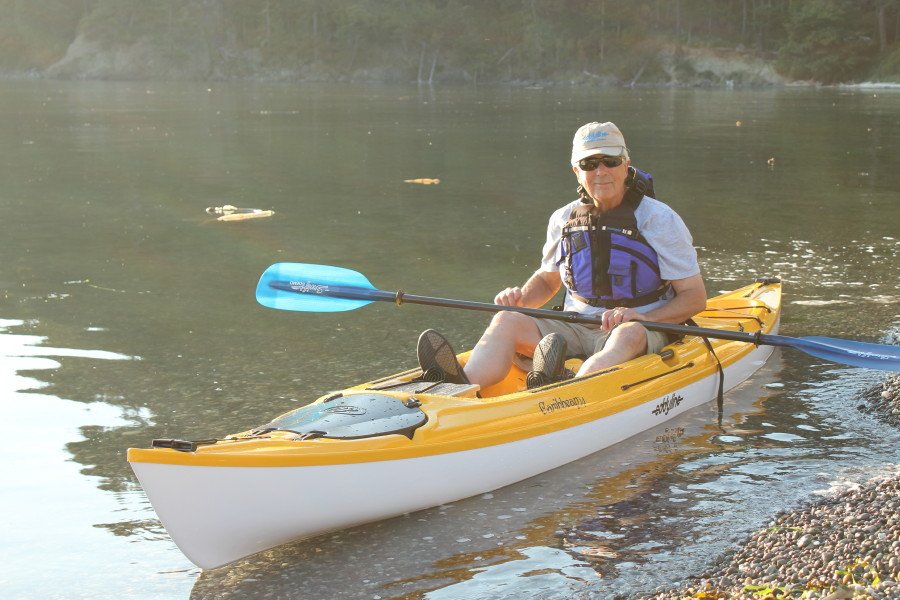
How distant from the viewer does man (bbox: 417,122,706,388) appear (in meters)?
5.55

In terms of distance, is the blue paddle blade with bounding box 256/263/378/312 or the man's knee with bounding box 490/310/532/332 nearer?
the man's knee with bounding box 490/310/532/332

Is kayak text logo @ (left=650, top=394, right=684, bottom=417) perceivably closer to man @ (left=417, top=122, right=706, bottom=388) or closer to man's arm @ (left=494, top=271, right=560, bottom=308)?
man @ (left=417, top=122, right=706, bottom=388)

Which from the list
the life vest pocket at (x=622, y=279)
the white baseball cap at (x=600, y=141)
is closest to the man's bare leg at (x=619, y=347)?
the life vest pocket at (x=622, y=279)

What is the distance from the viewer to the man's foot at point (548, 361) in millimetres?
5363

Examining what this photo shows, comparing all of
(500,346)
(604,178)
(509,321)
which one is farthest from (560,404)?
(604,178)

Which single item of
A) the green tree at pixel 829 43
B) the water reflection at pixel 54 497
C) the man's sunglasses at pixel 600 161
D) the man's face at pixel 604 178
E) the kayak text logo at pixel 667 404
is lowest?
the water reflection at pixel 54 497

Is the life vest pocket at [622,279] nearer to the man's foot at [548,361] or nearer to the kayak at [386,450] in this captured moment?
the kayak at [386,450]

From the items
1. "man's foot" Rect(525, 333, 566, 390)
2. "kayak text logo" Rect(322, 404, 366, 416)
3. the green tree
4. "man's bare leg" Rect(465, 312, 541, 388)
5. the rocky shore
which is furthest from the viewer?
the green tree

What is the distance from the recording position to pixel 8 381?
682cm

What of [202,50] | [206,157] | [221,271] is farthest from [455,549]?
[202,50]

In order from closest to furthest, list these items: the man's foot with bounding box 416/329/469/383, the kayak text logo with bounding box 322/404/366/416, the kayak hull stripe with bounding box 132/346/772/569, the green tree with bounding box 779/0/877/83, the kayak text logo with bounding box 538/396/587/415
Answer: the kayak hull stripe with bounding box 132/346/772/569 < the kayak text logo with bounding box 322/404/366/416 < the kayak text logo with bounding box 538/396/587/415 < the man's foot with bounding box 416/329/469/383 < the green tree with bounding box 779/0/877/83

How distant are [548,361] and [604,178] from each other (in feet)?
3.26

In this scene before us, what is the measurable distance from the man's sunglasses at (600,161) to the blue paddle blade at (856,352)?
125 cm

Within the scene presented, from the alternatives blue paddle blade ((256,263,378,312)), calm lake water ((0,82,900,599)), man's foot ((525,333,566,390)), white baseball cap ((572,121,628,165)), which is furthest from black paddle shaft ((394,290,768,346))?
white baseball cap ((572,121,628,165))
